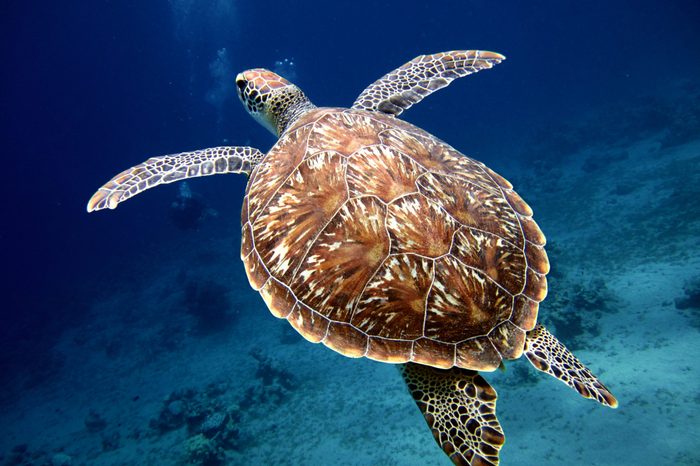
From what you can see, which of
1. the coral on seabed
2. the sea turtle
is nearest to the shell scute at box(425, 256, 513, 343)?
the sea turtle

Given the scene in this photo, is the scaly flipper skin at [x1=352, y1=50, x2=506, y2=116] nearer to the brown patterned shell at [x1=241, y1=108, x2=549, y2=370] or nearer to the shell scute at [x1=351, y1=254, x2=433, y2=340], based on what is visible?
the brown patterned shell at [x1=241, y1=108, x2=549, y2=370]

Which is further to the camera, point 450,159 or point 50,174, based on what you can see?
point 50,174

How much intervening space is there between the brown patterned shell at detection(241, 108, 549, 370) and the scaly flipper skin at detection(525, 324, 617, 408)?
8.3 inches

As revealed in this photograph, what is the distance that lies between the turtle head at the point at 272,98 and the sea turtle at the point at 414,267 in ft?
6.17

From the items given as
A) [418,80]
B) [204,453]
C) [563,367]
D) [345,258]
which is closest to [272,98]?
[418,80]

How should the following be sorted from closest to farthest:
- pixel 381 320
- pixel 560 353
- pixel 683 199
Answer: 1. pixel 381 320
2. pixel 560 353
3. pixel 683 199

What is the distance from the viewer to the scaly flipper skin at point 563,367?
7.05 feet

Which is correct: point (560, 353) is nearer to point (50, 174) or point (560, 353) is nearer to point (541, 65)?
point (541, 65)

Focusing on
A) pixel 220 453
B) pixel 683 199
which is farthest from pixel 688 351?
pixel 220 453

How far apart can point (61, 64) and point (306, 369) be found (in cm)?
5770

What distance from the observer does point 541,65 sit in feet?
189

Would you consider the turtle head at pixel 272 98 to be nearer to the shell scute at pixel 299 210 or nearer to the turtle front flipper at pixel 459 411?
the shell scute at pixel 299 210

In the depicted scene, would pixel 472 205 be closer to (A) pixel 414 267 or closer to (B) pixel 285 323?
(A) pixel 414 267

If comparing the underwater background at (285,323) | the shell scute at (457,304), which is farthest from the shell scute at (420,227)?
the underwater background at (285,323)
